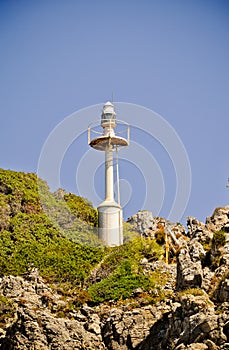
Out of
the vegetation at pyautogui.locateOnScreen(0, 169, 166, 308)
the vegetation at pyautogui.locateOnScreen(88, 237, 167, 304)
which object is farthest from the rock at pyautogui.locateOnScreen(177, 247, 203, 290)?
the vegetation at pyautogui.locateOnScreen(88, 237, 167, 304)

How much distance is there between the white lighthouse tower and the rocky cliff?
11574 millimetres

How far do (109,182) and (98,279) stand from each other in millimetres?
11456

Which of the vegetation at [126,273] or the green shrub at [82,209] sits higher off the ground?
the green shrub at [82,209]

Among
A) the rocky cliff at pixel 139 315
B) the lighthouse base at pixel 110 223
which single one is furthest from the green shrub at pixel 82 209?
the rocky cliff at pixel 139 315

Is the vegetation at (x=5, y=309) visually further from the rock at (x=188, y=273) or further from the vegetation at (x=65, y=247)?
the rock at (x=188, y=273)

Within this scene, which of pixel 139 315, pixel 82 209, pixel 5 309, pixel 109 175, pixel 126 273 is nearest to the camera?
pixel 139 315

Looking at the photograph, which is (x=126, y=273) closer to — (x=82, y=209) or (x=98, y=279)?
(x=98, y=279)

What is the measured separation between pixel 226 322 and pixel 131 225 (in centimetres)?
2726

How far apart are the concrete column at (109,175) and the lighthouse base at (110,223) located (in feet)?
2.16

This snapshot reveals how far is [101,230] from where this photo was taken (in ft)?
170

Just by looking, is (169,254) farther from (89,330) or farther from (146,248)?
(89,330)

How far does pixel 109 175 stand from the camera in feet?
176

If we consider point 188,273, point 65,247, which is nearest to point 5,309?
point 188,273

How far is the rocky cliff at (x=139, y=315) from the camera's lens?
2703 cm
